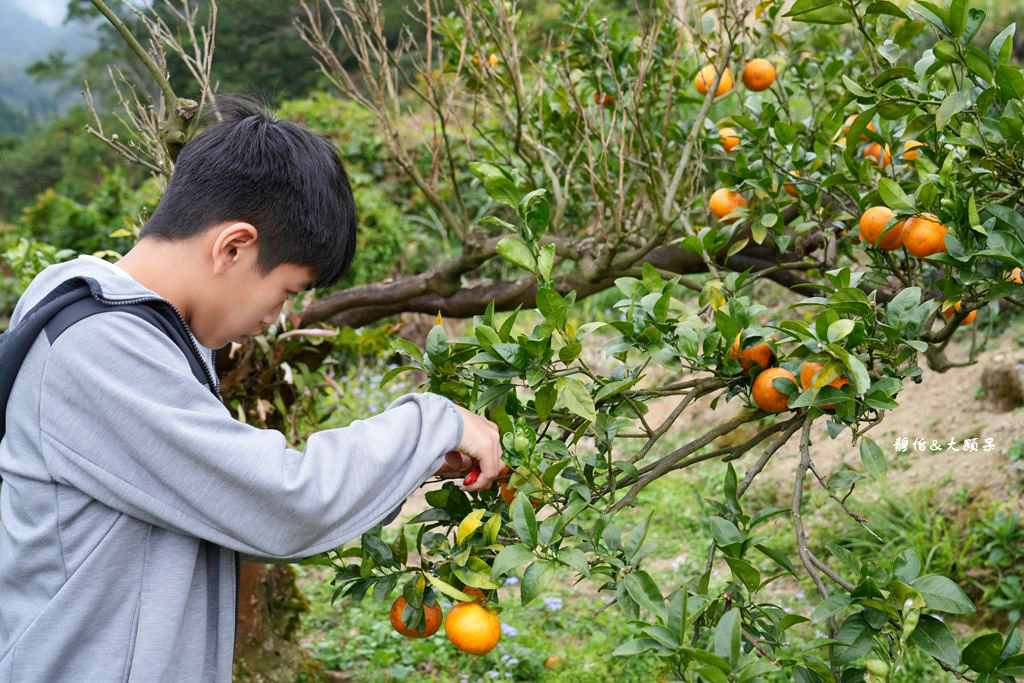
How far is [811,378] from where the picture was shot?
51.6 inches

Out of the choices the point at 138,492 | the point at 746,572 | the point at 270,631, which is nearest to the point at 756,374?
the point at 746,572

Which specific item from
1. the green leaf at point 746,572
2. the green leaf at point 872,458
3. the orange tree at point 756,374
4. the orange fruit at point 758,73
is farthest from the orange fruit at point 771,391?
the orange fruit at point 758,73

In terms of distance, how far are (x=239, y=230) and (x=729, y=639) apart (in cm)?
83

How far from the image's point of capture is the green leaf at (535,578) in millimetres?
1178

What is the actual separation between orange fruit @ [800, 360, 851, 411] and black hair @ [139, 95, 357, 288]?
0.72 m

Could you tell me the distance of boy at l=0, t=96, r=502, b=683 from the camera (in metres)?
1.12

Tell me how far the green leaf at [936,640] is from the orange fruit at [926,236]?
21.9 inches

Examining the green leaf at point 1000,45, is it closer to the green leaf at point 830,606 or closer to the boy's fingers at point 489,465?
Result: the green leaf at point 830,606

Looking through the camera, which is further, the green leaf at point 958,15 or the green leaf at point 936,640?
the green leaf at point 958,15

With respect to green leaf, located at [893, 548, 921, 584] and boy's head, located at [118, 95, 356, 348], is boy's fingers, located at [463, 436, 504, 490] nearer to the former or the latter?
boy's head, located at [118, 95, 356, 348]

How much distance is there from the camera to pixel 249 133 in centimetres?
136

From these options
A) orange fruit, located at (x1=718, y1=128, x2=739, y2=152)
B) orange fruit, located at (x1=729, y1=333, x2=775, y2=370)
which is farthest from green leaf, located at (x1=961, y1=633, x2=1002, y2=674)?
orange fruit, located at (x1=718, y1=128, x2=739, y2=152)

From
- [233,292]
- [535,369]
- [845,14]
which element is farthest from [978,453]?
[233,292]

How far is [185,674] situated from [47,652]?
0.17m
